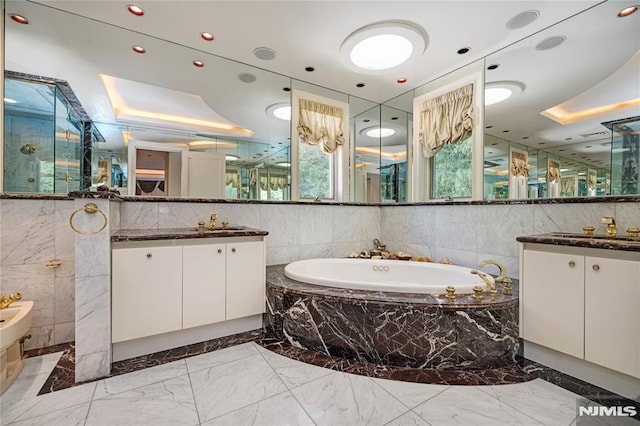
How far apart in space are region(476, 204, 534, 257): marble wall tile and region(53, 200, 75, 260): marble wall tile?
3571 millimetres

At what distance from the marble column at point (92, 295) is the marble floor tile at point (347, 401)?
1244 mm

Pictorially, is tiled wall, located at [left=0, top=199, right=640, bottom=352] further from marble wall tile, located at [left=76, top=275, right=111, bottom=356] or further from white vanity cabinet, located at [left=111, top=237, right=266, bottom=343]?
white vanity cabinet, located at [left=111, top=237, right=266, bottom=343]

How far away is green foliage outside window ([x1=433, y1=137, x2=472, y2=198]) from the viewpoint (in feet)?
9.24

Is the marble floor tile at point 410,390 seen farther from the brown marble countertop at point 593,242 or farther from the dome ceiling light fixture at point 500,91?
the dome ceiling light fixture at point 500,91

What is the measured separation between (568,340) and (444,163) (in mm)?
1993

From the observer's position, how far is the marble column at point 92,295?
160 centimetres

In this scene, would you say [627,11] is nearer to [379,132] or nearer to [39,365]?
[379,132]

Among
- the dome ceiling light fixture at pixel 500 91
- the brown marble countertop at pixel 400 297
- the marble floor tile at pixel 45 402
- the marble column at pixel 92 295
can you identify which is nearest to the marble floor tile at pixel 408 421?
the brown marble countertop at pixel 400 297

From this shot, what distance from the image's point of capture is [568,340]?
159 centimetres

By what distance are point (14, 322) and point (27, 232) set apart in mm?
761

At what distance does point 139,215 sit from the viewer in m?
2.30

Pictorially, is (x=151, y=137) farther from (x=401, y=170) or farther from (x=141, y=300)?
(x=401, y=170)

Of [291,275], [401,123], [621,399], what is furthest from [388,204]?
[621,399]

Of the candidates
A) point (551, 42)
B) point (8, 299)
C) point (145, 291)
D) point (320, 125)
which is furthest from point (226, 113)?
point (551, 42)
